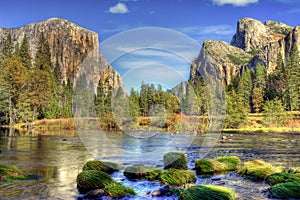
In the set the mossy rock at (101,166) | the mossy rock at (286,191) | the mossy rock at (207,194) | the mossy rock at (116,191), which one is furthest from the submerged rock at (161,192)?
the mossy rock at (101,166)

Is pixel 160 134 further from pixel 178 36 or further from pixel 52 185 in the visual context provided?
pixel 52 185

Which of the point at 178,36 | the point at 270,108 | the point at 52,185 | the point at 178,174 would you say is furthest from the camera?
the point at 270,108

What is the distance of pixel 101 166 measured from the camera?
17766 mm

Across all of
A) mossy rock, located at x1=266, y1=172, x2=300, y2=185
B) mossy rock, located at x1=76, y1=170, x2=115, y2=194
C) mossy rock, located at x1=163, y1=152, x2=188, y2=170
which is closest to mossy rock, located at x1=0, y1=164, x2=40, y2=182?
mossy rock, located at x1=76, y1=170, x2=115, y2=194

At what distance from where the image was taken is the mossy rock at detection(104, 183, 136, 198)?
1259cm

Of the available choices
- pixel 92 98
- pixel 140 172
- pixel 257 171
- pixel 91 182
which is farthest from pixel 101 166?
pixel 92 98

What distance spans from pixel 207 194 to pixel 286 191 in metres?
3.24

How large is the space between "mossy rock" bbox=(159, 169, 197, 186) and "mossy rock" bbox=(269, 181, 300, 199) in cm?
367

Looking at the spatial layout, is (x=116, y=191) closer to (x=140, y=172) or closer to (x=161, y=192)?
(x=161, y=192)

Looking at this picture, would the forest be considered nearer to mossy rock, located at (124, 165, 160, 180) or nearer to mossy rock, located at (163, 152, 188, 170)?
mossy rock, located at (163, 152, 188, 170)

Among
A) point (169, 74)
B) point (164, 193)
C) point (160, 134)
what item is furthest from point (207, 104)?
point (164, 193)

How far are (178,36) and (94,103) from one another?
1375 inches

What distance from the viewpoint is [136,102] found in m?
24.7

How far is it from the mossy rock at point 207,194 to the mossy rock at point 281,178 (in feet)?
11.5
